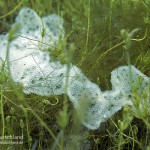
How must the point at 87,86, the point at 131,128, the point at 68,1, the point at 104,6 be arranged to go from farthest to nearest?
1. the point at 68,1
2. the point at 104,6
3. the point at 87,86
4. the point at 131,128

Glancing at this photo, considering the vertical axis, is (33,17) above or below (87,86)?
above

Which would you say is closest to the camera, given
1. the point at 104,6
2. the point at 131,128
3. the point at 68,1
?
the point at 131,128

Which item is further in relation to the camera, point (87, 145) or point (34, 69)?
point (34, 69)

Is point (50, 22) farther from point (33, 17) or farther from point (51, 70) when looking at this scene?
point (51, 70)

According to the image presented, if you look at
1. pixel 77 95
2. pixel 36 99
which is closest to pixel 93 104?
pixel 77 95

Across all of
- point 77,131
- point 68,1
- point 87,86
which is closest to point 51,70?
point 87,86

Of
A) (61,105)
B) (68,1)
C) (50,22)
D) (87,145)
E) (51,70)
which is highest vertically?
(68,1)

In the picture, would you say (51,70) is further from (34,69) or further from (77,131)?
(77,131)
